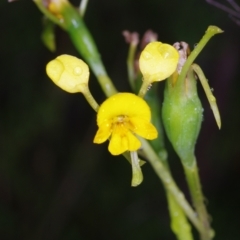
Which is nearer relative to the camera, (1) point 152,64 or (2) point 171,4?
(1) point 152,64

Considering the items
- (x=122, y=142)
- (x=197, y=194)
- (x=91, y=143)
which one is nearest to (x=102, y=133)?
(x=122, y=142)

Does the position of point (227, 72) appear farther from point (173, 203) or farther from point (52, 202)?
point (173, 203)

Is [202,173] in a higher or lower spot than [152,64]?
lower

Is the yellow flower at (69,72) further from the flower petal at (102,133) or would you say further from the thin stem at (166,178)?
the thin stem at (166,178)

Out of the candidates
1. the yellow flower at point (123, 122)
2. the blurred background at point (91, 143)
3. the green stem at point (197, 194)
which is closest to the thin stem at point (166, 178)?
the green stem at point (197, 194)

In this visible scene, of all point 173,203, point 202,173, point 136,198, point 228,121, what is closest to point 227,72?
point 228,121

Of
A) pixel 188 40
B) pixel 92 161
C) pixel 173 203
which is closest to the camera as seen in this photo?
pixel 173 203
